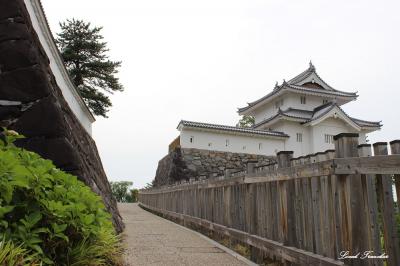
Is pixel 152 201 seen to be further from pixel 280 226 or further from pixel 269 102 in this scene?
pixel 269 102

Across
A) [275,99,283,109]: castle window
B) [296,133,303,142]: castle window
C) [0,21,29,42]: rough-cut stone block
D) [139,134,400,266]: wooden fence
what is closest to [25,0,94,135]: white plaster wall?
[0,21,29,42]: rough-cut stone block

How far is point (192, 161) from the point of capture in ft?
77.8

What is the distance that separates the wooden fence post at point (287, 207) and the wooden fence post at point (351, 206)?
114 centimetres

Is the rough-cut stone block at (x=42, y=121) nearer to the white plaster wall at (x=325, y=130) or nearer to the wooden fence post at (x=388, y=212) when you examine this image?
the wooden fence post at (x=388, y=212)

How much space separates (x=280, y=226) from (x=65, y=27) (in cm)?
2435

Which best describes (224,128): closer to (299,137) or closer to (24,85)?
(299,137)

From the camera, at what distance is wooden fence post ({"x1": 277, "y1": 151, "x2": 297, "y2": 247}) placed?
4.48 meters

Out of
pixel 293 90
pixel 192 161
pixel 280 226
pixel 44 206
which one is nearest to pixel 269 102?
pixel 293 90

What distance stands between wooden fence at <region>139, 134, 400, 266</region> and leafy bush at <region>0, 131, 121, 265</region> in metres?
2.17

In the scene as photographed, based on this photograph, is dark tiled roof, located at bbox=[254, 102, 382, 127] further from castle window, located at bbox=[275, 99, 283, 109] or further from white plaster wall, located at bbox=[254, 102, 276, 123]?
white plaster wall, located at bbox=[254, 102, 276, 123]

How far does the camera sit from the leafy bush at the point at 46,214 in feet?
7.90

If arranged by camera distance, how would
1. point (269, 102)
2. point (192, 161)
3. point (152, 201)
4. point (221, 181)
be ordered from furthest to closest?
point (269, 102)
point (192, 161)
point (152, 201)
point (221, 181)

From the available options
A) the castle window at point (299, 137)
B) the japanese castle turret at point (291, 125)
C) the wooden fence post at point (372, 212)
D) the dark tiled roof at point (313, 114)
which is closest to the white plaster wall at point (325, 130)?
the japanese castle turret at point (291, 125)

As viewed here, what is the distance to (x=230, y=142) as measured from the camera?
25.7 m
